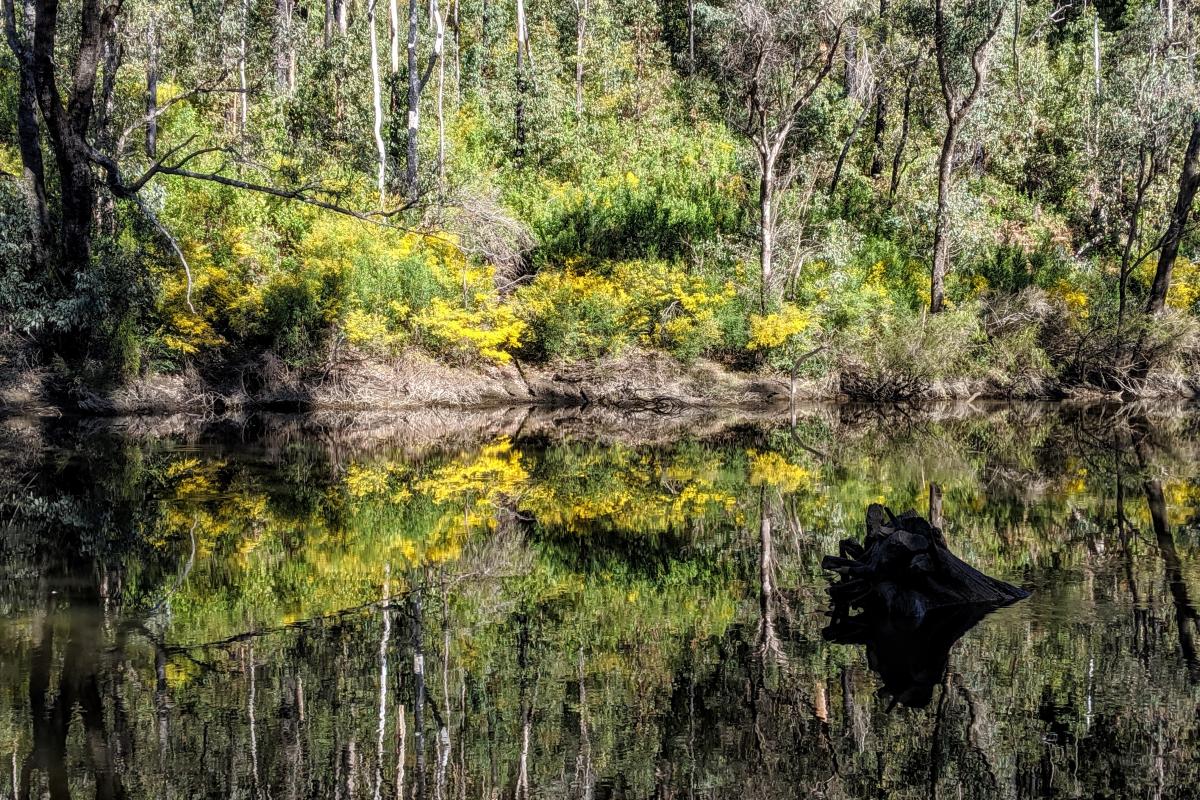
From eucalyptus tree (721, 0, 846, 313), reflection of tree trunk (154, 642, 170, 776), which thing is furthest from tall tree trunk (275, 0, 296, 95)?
reflection of tree trunk (154, 642, 170, 776)

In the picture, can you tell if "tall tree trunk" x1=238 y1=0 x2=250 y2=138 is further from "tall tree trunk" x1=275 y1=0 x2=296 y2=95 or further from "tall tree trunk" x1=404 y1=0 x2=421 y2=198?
"tall tree trunk" x1=404 y1=0 x2=421 y2=198

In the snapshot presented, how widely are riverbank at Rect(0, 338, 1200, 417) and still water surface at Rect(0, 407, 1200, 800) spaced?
1136 cm

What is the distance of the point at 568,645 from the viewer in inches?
276

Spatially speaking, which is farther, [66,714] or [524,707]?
[524,707]

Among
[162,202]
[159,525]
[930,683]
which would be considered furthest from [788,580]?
[162,202]

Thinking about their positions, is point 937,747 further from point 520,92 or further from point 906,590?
point 520,92

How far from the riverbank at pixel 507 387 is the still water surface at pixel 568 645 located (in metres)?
11.4

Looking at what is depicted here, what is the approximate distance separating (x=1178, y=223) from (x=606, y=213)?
1628cm

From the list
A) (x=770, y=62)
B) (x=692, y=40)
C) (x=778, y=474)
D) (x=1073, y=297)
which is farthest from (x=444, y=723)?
(x=692, y=40)

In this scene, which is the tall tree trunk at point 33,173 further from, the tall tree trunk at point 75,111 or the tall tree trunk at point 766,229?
the tall tree trunk at point 766,229

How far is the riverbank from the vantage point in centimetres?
2536

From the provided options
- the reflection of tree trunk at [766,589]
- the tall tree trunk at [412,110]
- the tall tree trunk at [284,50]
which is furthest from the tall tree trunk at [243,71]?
the reflection of tree trunk at [766,589]

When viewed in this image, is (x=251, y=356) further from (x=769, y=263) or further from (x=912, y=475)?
(x=912, y=475)

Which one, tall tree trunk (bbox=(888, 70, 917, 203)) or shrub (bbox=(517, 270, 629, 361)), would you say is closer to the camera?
shrub (bbox=(517, 270, 629, 361))
